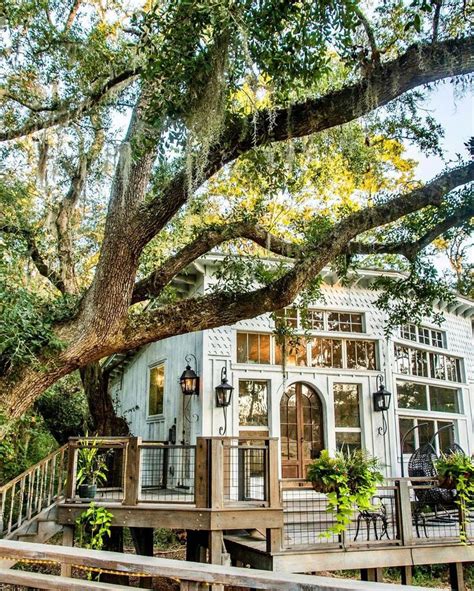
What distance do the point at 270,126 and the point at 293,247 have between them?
178 centimetres

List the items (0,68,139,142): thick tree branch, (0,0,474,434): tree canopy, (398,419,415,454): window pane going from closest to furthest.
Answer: (0,0,474,434): tree canopy → (0,68,139,142): thick tree branch → (398,419,415,454): window pane

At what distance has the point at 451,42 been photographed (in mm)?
4848

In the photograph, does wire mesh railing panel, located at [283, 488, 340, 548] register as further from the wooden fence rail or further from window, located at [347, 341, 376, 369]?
the wooden fence rail

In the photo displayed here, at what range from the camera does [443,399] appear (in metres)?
11.0

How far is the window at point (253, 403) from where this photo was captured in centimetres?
859

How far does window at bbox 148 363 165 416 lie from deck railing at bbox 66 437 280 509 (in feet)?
3.77

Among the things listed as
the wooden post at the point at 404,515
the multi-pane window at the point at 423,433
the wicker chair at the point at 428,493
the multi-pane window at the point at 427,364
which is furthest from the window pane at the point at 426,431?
the wooden post at the point at 404,515

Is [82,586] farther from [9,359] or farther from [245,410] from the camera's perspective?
[245,410]

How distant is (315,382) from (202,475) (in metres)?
3.51

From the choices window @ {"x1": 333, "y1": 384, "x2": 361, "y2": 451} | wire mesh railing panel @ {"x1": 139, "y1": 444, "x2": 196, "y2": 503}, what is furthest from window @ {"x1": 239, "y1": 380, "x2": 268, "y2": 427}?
window @ {"x1": 333, "y1": 384, "x2": 361, "y2": 451}

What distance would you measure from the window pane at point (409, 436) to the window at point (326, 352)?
1728 mm

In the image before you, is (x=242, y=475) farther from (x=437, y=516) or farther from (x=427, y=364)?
(x=427, y=364)

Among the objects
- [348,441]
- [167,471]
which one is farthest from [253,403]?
[167,471]

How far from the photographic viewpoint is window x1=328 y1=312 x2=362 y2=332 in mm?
9586
